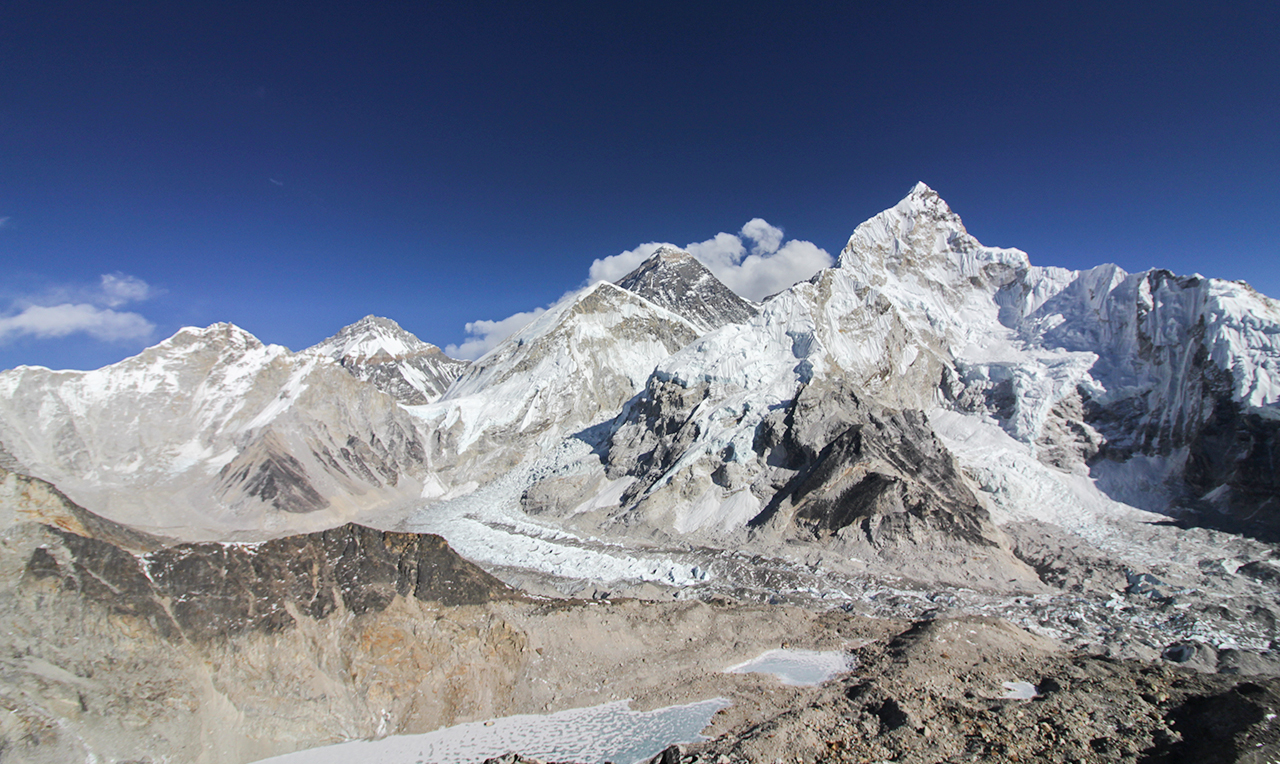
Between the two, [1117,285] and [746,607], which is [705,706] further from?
[1117,285]

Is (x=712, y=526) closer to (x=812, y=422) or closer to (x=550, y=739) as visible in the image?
(x=812, y=422)

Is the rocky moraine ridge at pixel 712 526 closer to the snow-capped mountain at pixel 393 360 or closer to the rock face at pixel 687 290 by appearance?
the rock face at pixel 687 290

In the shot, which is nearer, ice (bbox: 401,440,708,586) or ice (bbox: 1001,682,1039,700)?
ice (bbox: 1001,682,1039,700)

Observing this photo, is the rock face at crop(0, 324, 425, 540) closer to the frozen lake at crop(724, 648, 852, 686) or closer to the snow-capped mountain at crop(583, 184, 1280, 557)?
the snow-capped mountain at crop(583, 184, 1280, 557)

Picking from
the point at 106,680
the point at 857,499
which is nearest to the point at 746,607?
the point at 857,499

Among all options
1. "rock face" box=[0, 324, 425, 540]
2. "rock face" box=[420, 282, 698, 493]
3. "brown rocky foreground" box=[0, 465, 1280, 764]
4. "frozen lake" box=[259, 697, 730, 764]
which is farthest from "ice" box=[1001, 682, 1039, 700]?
"rock face" box=[420, 282, 698, 493]

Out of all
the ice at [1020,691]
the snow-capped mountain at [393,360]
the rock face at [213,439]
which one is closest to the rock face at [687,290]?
the snow-capped mountain at [393,360]

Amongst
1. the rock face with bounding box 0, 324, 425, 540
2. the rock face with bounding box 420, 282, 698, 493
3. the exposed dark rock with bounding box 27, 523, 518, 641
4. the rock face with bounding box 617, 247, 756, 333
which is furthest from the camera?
the rock face with bounding box 617, 247, 756, 333
